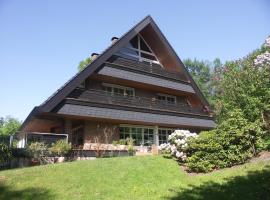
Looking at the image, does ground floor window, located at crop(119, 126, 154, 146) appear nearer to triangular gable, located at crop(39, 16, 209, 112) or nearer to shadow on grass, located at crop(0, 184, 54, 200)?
triangular gable, located at crop(39, 16, 209, 112)

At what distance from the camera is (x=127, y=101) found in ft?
76.5

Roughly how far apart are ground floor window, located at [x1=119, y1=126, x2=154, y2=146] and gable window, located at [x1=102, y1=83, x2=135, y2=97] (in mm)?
2876

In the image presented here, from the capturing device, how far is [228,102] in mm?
32125

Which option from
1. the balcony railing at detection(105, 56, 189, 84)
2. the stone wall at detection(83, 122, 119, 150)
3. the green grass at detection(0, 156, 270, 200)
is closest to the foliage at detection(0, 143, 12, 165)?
the green grass at detection(0, 156, 270, 200)

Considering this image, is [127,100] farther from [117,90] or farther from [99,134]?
[99,134]

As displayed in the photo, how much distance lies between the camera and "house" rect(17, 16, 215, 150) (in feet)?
66.0

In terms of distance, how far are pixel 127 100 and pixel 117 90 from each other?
6.95 feet

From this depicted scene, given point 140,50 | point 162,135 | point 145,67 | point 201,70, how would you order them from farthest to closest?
point 201,70 < point 140,50 < point 162,135 < point 145,67

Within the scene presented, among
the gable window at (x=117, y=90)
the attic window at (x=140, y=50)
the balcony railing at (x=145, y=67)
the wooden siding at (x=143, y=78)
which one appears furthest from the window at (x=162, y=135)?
the attic window at (x=140, y=50)

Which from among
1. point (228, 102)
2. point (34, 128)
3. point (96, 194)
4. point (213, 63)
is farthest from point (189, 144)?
point (213, 63)

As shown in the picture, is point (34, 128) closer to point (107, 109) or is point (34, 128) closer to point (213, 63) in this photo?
point (107, 109)

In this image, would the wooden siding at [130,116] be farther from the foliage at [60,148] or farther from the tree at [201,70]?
the tree at [201,70]

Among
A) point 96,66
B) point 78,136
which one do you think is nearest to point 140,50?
point 96,66

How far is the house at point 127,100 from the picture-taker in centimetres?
2012
